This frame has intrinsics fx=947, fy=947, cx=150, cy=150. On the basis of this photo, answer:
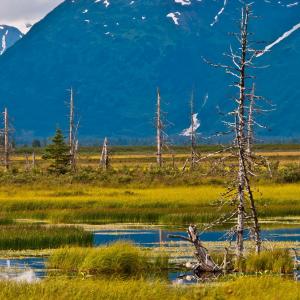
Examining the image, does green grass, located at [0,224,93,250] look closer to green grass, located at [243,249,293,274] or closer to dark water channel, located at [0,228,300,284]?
dark water channel, located at [0,228,300,284]

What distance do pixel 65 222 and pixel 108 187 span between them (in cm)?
2232

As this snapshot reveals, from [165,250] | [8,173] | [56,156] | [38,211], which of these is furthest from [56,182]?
[165,250]

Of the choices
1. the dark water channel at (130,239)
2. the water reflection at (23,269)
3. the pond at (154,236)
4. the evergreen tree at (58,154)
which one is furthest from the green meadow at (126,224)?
the evergreen tree at (58,154)

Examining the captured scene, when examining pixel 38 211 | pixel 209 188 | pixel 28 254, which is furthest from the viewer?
pixel 209 188

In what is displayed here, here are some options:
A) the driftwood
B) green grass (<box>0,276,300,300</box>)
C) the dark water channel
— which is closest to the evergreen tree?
the dark water channel

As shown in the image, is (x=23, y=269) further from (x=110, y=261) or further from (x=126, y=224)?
(x=126, y=224)

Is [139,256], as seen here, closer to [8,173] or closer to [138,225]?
[138,225]

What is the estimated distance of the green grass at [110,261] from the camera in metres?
26.7

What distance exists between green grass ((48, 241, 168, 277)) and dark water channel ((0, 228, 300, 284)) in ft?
1.95

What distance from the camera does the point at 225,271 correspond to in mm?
26750

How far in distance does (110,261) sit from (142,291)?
563 cm

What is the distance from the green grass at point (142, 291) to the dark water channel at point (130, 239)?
2867mm

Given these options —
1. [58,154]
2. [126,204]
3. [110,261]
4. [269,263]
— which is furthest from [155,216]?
[58,154]

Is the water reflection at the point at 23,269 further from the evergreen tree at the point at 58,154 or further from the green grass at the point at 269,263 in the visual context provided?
the evergreen tree at the point at 58,154
